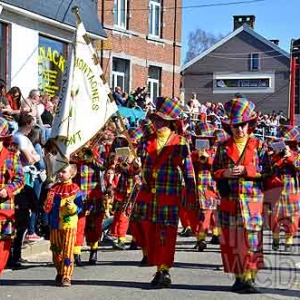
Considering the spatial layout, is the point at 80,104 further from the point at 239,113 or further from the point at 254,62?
the point at 254,62

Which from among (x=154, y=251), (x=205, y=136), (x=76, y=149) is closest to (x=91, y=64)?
(x=76, y=149)

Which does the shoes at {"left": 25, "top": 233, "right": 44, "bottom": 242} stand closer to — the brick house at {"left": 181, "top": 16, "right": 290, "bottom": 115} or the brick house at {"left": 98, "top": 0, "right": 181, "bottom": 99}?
the brick house at {"left": 98, "top": 0, "right": 181, "bottom": 99}

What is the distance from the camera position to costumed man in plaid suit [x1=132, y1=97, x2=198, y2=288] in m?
7.81

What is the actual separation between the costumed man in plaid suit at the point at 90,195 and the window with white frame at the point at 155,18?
19.3 metres

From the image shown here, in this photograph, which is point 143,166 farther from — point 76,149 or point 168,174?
point 76,149

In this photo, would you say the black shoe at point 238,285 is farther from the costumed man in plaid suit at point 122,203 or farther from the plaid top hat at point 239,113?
the costumed man in plaid suit at point 122,203

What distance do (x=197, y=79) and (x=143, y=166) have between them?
49.5 metres

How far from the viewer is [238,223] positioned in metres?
7.55

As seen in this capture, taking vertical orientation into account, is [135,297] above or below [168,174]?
below

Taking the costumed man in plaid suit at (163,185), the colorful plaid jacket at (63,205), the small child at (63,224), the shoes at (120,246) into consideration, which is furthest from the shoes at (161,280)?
the shoes at (120,246)

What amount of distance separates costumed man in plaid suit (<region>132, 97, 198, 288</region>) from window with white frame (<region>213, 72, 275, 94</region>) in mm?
47156

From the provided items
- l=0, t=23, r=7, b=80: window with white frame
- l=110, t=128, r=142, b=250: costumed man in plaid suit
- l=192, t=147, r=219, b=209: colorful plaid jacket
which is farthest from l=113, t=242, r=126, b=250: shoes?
l=0, t=23, r=7, b=80: window with white frame

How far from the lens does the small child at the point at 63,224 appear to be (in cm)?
775

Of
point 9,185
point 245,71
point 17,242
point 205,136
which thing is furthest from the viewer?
point 245,71
